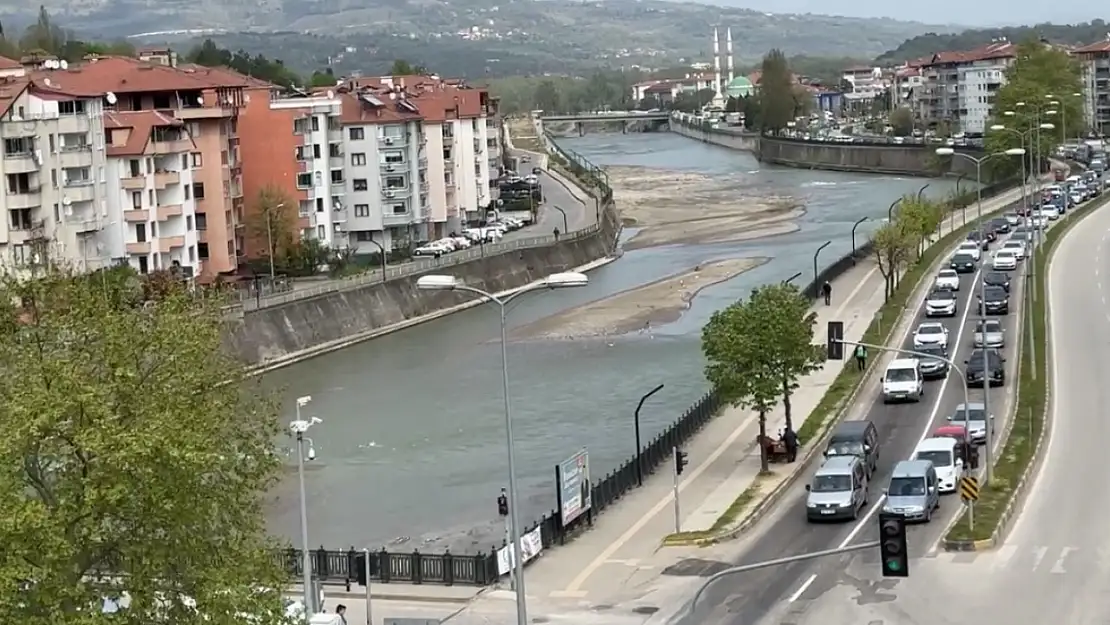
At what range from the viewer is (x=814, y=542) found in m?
23.7

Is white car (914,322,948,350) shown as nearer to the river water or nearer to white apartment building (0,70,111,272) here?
the river water

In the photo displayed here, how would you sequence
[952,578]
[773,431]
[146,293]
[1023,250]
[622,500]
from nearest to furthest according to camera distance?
[952,578] < [622,500] < [773,431] < [146,293] < [1023,250]

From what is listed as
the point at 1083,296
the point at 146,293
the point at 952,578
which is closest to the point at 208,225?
the point at 146,293

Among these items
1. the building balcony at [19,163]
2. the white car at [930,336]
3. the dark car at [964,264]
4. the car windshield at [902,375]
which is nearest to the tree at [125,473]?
the car windshield at [902,375]

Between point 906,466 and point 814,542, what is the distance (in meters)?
1.96

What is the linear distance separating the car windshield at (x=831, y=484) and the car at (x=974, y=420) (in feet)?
8.67

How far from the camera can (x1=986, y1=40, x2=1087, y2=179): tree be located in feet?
270

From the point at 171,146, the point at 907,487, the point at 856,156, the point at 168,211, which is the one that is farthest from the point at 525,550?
the point at 856,156

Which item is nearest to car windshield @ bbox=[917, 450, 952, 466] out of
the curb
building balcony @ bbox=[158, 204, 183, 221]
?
the curb

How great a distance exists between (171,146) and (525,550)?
33988 mm

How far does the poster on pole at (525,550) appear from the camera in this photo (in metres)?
22.9

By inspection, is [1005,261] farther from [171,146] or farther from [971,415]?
[171,146]

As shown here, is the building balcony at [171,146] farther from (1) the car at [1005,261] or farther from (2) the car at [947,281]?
(1) the car at [1005,261]

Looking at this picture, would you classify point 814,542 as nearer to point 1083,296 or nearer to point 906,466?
point 906,466
